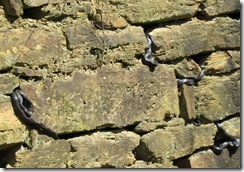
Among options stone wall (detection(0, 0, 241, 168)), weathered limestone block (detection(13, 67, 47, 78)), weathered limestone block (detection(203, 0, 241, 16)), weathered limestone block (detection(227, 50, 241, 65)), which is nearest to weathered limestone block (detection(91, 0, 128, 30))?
stone wall (detection(0, 0, 241, 168))

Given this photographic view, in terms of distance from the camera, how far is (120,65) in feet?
14.1

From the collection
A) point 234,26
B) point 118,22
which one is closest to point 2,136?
point 118,22

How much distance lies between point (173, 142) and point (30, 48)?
1265 mm

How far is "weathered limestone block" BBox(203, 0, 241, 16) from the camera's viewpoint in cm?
472

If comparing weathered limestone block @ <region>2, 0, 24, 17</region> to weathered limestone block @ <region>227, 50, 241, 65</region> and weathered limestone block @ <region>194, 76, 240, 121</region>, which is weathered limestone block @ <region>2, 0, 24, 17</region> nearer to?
weathered limestone block @ <region>194, 76, 240, 121</region>

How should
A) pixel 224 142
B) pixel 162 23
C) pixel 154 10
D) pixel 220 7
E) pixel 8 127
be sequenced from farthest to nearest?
pixel 224 142, pixel 220 7, pixel 162 23, pixel 154 10, pixel 8 127

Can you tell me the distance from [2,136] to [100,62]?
816 millimetres

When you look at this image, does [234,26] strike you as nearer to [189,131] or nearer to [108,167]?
[189,131]

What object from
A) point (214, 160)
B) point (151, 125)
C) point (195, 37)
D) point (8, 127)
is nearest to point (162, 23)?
point (195, 37)

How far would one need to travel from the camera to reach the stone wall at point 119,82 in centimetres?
388

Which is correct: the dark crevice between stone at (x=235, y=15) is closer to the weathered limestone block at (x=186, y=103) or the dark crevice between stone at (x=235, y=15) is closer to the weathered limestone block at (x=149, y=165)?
the weathered limestone block at (x=186, y=103)

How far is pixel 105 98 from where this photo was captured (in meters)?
4.21

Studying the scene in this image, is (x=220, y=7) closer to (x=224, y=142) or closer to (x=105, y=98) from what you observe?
(x=224, y=142)

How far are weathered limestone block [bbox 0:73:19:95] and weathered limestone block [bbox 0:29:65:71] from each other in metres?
0.06
